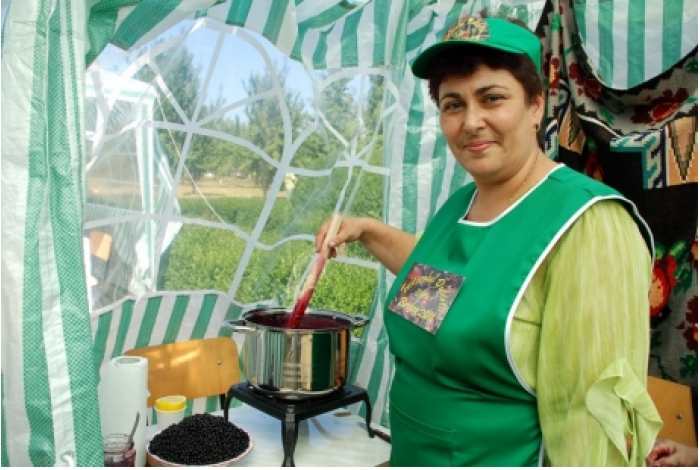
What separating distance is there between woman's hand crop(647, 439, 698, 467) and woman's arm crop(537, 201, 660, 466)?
0.73 m

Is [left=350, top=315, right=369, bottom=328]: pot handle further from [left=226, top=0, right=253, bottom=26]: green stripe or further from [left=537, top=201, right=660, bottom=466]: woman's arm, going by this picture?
[left=226, top=0, right=253, bottom=26]: green stripe

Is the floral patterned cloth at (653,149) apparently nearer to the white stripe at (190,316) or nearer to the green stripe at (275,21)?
the green stripe at (275,21)

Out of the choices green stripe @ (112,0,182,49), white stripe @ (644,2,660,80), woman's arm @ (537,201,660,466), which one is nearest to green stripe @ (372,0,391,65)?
green stripe @ (112,0,182,49)

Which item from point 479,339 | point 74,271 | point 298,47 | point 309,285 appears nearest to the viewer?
point 479,339

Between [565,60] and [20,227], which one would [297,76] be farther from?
[20,227]

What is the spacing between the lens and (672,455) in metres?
1.65

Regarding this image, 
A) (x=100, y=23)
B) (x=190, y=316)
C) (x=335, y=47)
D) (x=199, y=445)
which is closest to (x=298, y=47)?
(x=335, y=47)

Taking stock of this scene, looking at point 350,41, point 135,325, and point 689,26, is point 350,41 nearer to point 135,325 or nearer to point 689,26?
point 689,26

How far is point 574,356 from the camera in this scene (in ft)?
3.26

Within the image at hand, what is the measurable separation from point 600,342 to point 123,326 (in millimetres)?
1665

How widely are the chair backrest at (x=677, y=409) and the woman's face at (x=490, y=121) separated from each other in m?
1.02

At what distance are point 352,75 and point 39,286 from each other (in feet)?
5.12

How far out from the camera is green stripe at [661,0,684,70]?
180cm

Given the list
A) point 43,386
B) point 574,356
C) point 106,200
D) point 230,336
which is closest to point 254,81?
point 106,200
